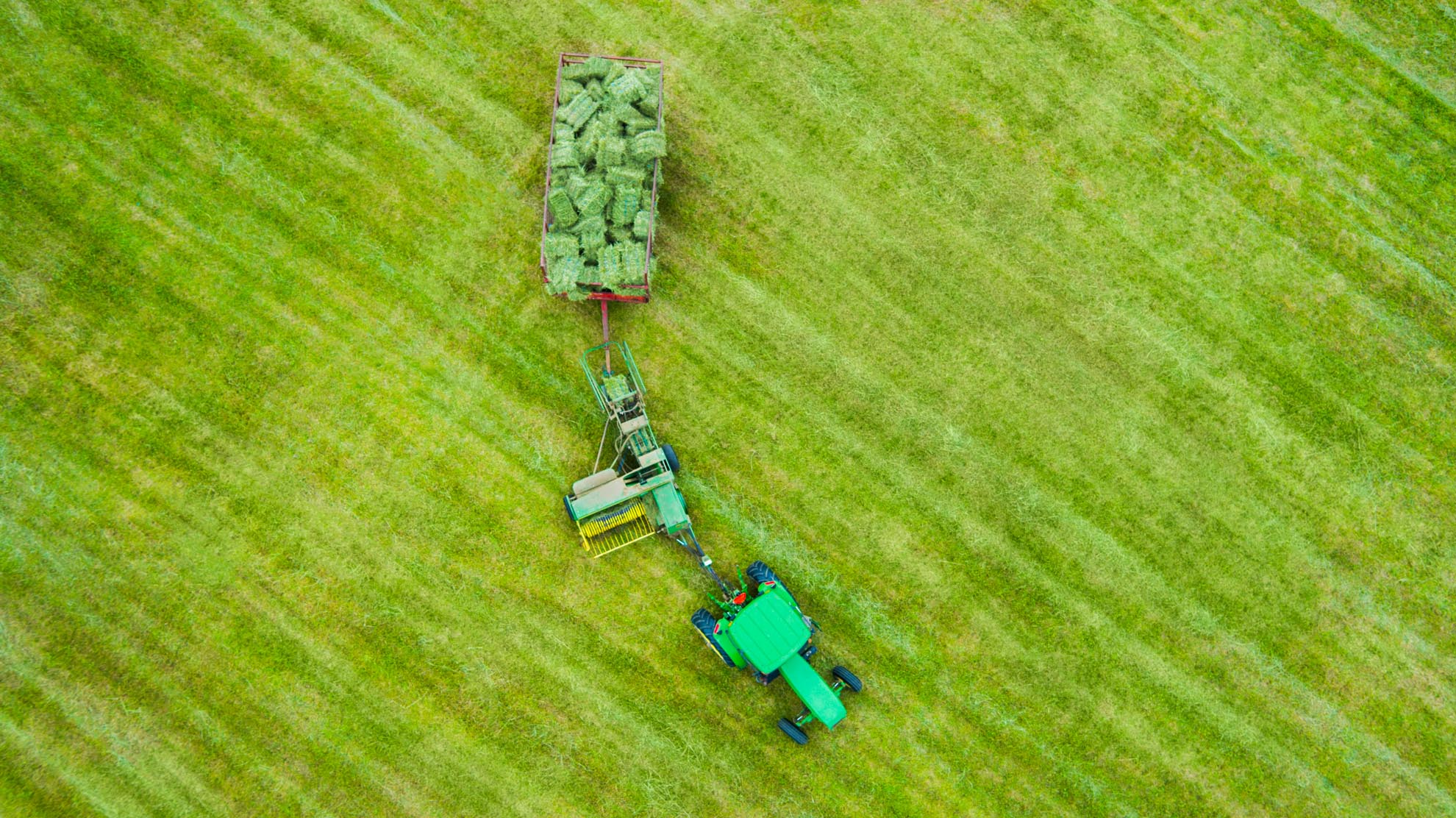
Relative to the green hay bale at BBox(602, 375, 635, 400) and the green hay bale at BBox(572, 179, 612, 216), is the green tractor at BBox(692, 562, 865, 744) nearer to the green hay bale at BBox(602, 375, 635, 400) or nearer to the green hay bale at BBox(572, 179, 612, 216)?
the green hay bale at BBox(602, 375, 635, 400)

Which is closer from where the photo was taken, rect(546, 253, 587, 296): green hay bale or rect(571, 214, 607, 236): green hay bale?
rect(546, 253, 587, 296): green hay bale

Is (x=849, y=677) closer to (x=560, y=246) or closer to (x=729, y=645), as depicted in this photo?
(x=729, y=645)

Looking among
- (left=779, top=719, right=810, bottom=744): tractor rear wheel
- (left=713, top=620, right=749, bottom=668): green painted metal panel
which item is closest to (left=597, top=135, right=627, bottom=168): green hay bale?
(left=713, top=620, right=749, bottom=668): green painted metal panel

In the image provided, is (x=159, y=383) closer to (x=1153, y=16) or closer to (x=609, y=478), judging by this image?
(x=609, y=478)

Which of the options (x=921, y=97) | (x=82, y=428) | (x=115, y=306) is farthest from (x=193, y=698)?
(x=921, y=97)

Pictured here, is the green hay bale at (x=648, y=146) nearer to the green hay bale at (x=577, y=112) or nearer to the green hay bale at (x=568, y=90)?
the green hay bale at (x=577, y=112)

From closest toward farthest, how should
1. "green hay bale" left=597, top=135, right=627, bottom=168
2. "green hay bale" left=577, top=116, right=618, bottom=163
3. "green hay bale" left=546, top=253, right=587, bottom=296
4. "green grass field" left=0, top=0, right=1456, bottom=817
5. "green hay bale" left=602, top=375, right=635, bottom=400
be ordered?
"green hay bale" left=597, top=135, right=627, bottom=168 → "green hay bale" left=546, top=253, right=587, bottom=296 → "green hay bale" left=577, top=116, right=618, bottom=163 → "green hay bale" left=602, top=375, right=635, bottom=400 → "green grass field" left=0, top=0, right=1456, bottom=817

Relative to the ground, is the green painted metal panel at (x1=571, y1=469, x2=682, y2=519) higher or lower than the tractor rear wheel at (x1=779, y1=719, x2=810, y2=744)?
higher
